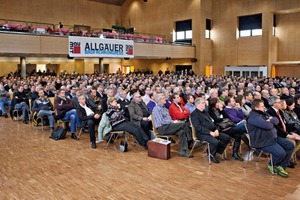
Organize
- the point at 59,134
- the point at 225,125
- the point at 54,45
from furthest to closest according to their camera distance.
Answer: the point at 54,45
the point at 59,134
the point at 225,125

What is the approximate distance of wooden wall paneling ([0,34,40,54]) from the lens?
639 inches

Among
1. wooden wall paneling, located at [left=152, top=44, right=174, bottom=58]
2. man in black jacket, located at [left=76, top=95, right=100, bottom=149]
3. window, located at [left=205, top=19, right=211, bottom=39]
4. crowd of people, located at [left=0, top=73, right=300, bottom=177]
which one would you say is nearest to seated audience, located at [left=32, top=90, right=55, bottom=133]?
crowd of people, located at [left=0, top=73, right=300, bottom=177]

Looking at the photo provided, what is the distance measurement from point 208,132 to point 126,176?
184cm

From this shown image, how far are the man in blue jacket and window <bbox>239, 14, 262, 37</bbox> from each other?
72.4 ft

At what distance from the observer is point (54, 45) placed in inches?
723

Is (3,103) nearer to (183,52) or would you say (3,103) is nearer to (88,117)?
(88,117)

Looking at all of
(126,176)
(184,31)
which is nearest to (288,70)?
(184,31)

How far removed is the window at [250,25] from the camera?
25.3m

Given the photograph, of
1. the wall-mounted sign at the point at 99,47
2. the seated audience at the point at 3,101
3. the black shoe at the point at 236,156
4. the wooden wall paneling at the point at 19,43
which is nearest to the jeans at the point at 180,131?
the black shoe at the point at 236,156

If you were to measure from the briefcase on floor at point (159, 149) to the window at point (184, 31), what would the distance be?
23.3 m

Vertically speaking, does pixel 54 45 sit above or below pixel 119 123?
above

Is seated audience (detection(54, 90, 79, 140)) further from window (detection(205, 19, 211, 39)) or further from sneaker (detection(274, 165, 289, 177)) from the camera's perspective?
window (detection(205, 19, 211, 39))

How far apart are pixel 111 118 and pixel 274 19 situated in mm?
23604

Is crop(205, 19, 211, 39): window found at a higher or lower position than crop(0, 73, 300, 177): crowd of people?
higher
